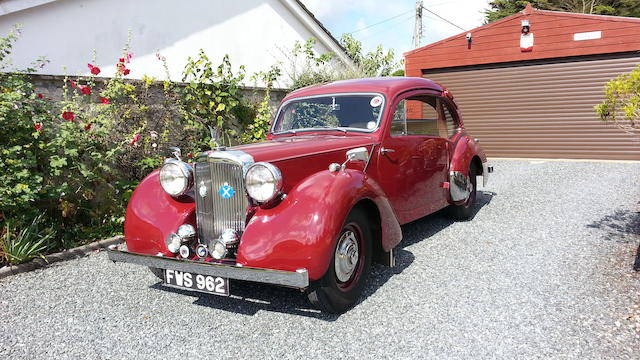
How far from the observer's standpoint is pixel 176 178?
3494 millimetres

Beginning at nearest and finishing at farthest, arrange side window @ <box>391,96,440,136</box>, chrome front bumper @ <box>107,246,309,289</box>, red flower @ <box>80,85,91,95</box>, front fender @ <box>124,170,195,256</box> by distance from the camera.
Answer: chrome front bumper @ <box>107,246,309,289</box>, front fender @ <box>124,170,195,256</box>, side window @ <box>391,96,440,136</box>, red flower @ <box>80,85,91,95</box>

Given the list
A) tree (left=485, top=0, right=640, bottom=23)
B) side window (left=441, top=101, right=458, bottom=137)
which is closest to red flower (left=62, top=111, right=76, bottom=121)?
side window (left=441, top=101, right=458, bottom=137)

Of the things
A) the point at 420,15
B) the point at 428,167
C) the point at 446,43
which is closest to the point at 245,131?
the point at 428,167

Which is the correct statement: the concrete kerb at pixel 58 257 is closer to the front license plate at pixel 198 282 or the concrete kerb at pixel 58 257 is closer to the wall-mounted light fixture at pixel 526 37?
the front license plate at pixel 198 282

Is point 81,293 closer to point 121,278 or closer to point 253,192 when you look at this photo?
point 121,278

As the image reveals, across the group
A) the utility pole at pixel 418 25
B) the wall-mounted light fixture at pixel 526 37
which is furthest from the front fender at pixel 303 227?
the utility pole at pixel 418 25

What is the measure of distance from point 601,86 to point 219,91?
8947 millimetres

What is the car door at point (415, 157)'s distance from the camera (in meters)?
4.25

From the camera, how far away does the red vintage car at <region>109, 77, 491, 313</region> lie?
2918 millimetres

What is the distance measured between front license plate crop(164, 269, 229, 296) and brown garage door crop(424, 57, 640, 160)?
10.6m

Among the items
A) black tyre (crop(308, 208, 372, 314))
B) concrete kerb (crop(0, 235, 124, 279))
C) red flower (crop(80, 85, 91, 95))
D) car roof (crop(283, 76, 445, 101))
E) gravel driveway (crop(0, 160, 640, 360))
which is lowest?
gravel driveway (crop(0, 160, 640, 360))

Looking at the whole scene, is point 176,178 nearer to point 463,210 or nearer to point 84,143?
point 84,143

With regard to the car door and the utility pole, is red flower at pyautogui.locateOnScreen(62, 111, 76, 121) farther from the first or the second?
the utility pole

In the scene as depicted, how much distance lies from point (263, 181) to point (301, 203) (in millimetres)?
298
